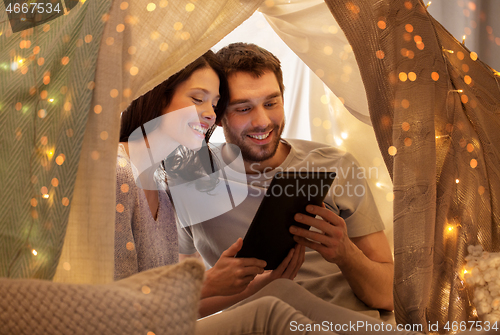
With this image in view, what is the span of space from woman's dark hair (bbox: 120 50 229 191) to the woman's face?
2 centimetres

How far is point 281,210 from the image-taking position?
3.11ft

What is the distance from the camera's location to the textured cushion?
1.86 feet

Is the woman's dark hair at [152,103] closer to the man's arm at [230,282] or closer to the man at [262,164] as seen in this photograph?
the man at [262,164]

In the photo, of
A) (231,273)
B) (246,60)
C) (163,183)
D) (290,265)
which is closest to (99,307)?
(231,273)

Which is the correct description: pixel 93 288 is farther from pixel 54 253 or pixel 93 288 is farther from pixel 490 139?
pixel 490 139

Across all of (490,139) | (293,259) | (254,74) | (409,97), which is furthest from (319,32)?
(293,259)

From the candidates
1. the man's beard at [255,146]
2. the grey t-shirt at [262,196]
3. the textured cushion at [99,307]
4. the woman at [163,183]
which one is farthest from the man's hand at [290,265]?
the textured cushion at [99,307]

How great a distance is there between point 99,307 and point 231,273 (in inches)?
17.7

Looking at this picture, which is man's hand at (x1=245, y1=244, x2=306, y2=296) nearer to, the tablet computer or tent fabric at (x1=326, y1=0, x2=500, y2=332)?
the tablet computer

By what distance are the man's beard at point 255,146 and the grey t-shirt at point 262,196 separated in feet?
0.18

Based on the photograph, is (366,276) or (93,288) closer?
(93,288)

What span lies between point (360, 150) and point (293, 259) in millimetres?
601

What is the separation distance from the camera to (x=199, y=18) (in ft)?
2.80

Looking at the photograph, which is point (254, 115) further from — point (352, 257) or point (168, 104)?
point (352, 257)
